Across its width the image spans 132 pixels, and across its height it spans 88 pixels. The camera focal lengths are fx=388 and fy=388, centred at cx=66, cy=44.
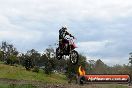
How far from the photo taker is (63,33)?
32.2 metres

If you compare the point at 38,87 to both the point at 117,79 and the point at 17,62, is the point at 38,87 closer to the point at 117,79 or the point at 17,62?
the point at 117,79

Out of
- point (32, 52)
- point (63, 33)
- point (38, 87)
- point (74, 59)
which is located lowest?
point (38, 87)

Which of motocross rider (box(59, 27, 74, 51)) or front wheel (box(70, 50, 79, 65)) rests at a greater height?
motocross rider (box(59, 27, 74, 51))

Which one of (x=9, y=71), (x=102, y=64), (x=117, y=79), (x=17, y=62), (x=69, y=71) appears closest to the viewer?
(x=117, y=79)

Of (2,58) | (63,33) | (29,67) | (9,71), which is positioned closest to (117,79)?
(9,71)

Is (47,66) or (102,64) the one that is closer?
(47,66)

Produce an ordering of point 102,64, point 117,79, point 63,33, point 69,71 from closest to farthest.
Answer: point 63,33
point 117,79
point 69,71
point 102,64

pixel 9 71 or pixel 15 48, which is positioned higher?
pixel 15 48

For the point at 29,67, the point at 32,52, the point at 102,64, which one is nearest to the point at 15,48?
the point at 32,52

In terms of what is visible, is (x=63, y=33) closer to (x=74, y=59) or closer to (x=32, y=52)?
(x=74, y=59)

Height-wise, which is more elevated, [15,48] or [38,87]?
[15,48]

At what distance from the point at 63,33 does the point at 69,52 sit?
1.86 m

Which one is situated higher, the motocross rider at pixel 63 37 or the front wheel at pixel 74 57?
the motocross rider at pixel 63 37

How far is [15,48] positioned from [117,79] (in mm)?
83759
